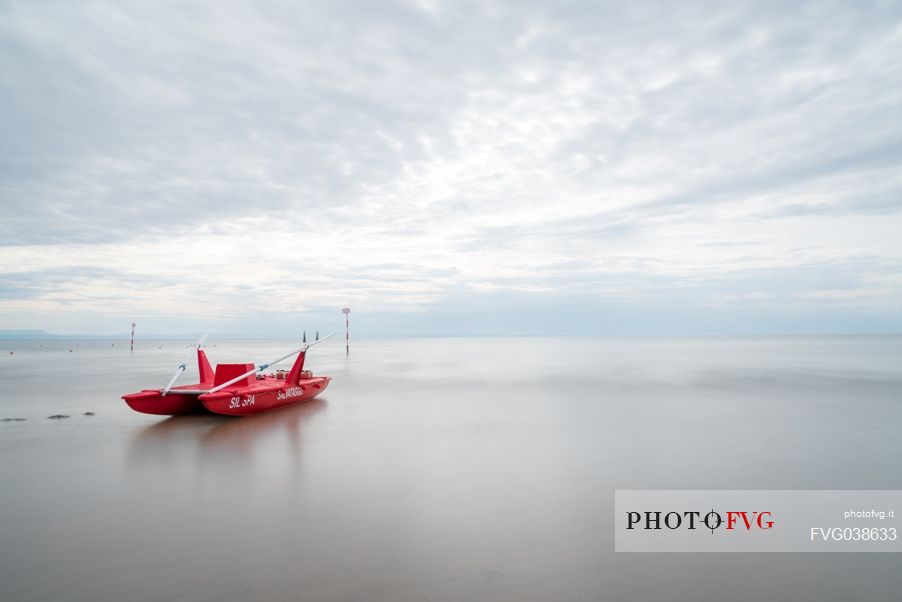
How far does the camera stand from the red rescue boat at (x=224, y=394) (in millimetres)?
14133

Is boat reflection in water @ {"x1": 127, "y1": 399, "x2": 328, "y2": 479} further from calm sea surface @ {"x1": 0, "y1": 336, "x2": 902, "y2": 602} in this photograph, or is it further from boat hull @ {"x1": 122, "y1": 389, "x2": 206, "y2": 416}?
boat hull @ {"x1": 122, "y1": 389, "x2": 206, "y2": 416}

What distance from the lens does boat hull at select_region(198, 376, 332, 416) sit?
46.3ft

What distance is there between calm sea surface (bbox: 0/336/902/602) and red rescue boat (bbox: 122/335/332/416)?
55 cm

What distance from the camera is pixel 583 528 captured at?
6852mm

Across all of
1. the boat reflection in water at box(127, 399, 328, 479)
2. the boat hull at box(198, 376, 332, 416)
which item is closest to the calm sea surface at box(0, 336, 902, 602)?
the boat reflection in water at box(127, 399, 328, 479)

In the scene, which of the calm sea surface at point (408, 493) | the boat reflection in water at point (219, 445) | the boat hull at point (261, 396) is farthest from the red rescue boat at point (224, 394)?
the calm sea surface at point (408, 493)

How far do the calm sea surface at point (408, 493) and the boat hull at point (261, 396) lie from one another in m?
0.49

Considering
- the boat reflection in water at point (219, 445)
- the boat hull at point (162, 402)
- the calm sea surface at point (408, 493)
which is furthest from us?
the boat hull at point (162, 402)

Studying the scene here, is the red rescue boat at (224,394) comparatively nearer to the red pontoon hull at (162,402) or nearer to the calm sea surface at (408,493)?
the red pontoon hull at (162,402)

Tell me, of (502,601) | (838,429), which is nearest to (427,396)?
(838,429)

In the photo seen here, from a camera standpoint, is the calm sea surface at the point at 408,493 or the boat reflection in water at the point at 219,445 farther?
the boat reflection in water at the point at 219,445

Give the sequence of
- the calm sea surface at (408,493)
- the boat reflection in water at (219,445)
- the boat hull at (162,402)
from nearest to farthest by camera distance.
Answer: the calm sea surface at (408,493), the boat reflection in water at (219,445), the boat hull at (162,402)

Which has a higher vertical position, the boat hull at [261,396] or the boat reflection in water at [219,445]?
the boat hull at [261,396]

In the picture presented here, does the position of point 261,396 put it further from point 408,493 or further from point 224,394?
point 408,493
